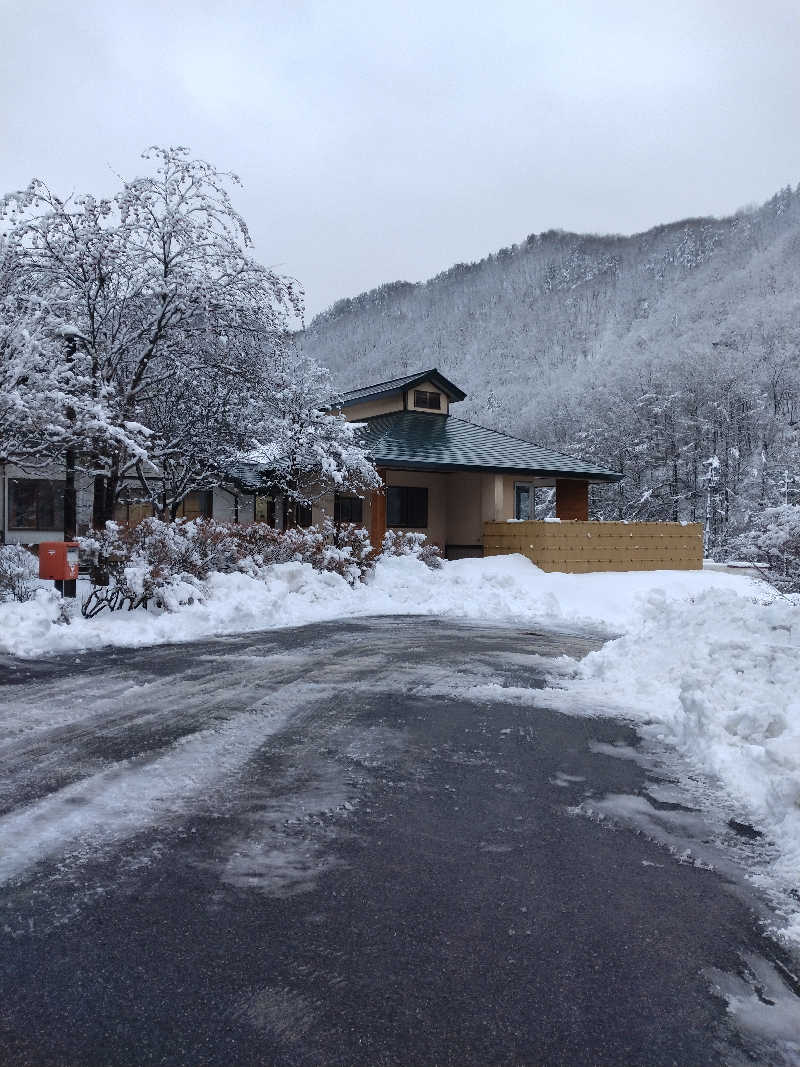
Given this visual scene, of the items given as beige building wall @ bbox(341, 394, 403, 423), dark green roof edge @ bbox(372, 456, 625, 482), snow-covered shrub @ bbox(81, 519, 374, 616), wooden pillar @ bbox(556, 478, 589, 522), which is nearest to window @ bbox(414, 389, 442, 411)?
beige building wall @ bbox(341, 394, 403, 423)

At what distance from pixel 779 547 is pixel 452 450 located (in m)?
15.4

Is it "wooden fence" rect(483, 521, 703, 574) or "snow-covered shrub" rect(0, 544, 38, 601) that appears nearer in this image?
"snow-covered shrub" rect(0, 544, 38, 601)

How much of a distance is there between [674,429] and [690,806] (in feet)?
158

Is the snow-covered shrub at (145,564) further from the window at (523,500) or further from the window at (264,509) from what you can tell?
the window at (264,509)

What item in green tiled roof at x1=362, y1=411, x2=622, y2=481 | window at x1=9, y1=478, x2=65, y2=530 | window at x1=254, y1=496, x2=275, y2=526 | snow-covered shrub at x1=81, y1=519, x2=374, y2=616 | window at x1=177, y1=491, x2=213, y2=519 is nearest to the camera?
snow-covered shrub at x1=81, y1=519, x2=374, y2=616

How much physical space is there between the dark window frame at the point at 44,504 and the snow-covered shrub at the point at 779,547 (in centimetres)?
2249

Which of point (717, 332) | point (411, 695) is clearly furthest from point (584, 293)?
point (411, 695)

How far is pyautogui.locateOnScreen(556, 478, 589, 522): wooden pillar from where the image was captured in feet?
90.9

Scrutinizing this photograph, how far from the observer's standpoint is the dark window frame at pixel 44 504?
25.9m

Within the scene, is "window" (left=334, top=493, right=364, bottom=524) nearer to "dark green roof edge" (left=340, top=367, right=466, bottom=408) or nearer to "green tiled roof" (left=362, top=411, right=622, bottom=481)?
"green tiled roof" (left=362, top=411, right=622, bottom=481)

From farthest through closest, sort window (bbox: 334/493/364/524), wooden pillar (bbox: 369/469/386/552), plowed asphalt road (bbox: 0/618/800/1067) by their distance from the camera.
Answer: window (bbox: 334/493/364/524) → wooden pillar (bbox: 369/469/386/552) → plowed asphalt road (bbox: 0/618/800/1067)

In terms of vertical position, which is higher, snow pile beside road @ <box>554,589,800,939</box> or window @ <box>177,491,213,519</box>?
window @ <box>177,491,213,519</box>

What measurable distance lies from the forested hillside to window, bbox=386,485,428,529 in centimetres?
548

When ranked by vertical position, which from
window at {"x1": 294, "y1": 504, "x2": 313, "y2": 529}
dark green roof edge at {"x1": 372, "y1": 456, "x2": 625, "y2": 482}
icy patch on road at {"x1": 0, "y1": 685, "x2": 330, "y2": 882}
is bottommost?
icy patch on road at {"x1": 0, "y1": 685, "x2": 330, "y2": 882}
